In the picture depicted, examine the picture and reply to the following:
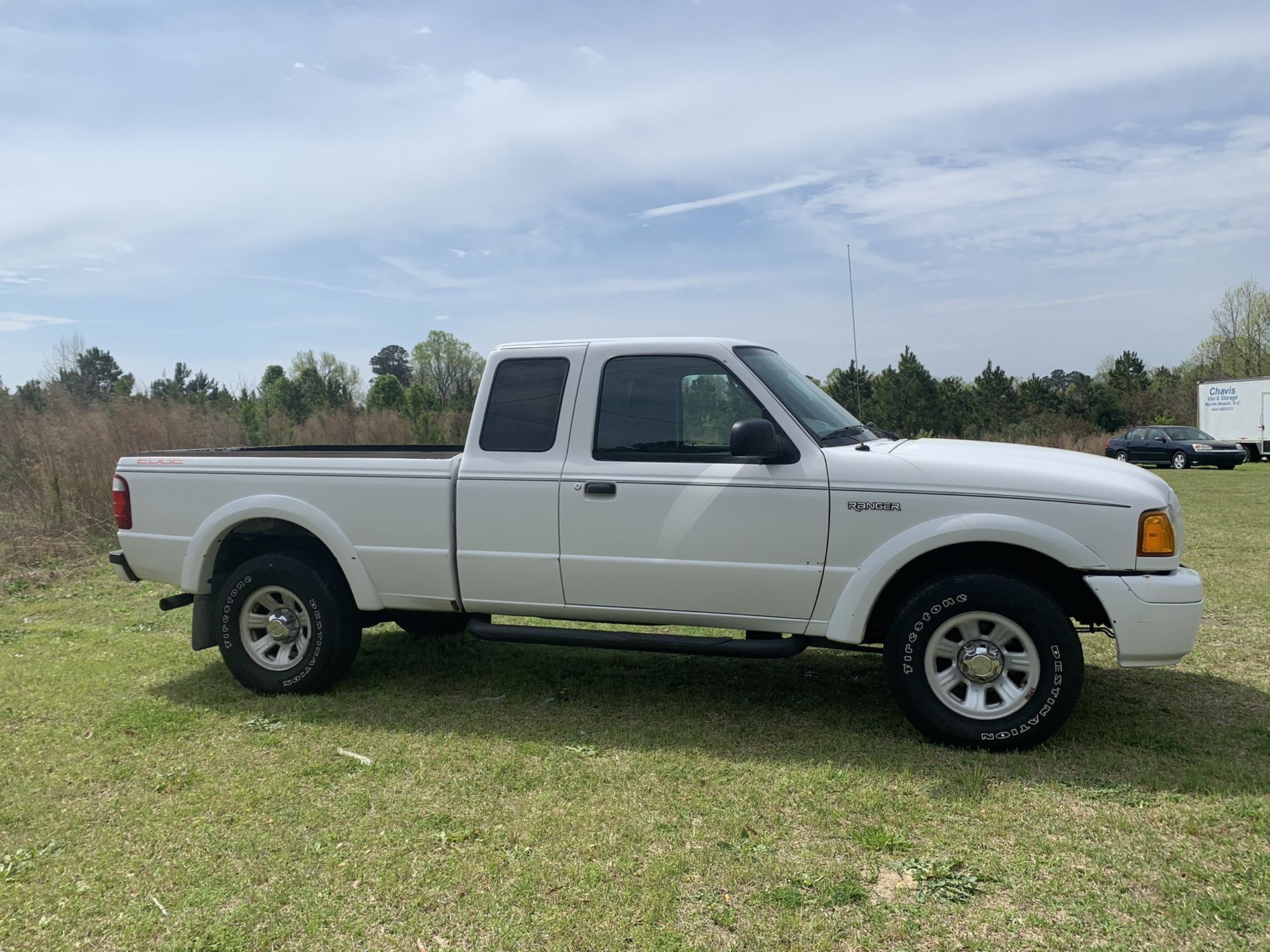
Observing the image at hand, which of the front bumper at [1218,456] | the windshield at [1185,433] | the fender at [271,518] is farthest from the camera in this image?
the windshield at [1185,433]

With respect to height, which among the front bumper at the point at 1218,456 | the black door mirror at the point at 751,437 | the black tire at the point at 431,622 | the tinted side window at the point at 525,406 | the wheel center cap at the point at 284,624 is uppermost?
the tinted side window at the point at 525,406

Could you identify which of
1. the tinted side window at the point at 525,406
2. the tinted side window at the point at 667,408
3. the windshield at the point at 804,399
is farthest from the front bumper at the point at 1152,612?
the tinted side window at the point at 525,406

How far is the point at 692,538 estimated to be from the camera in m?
4.85

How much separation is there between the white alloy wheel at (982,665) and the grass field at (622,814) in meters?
0.25

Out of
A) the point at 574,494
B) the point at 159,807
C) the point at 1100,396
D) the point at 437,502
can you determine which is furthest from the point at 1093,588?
the point at 1100,396

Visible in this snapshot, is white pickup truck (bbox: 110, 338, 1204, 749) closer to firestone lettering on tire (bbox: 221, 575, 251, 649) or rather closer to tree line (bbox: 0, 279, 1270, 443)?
firestone lettering on tire (bbox: 221, 575, 251, 649)

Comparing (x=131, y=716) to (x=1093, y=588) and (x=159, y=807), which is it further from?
(x=1093, y=588)

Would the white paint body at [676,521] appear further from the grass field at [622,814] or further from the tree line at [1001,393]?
the tree line at [1001,393]

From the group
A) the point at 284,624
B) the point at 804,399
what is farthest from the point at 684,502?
the point at 284,624

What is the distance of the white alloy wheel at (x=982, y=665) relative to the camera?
4457mm

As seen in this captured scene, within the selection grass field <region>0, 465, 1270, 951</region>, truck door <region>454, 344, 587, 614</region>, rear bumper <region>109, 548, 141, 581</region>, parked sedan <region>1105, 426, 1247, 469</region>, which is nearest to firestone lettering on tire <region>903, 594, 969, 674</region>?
grass field <region>0, 465, 1270, 951</region>

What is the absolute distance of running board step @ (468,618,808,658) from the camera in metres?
4.82

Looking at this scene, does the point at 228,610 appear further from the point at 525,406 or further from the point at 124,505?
the point at 525,406

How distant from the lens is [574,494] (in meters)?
5.05
